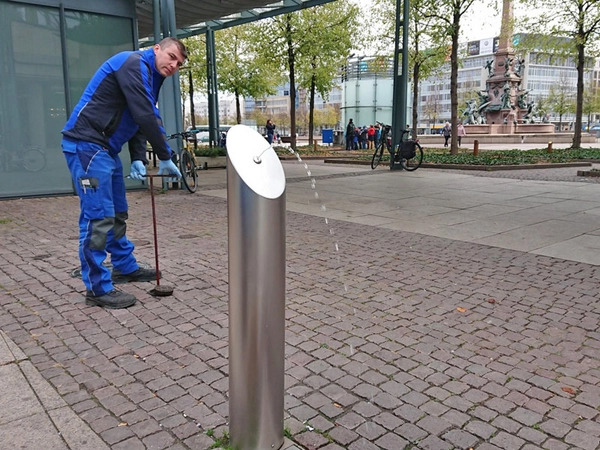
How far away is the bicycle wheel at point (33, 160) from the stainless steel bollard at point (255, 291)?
9.51 m

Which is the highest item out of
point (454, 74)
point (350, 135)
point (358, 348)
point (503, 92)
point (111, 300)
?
point (503, 92)

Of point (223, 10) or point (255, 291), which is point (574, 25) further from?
point (255, 291)

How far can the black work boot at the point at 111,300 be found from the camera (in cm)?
408

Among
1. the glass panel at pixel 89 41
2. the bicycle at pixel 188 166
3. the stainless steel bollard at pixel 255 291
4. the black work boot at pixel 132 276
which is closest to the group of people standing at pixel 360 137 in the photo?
the bicycle at pixel 188 166

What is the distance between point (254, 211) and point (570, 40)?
2523cm

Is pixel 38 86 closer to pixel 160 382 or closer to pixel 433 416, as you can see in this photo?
pixel 160 382

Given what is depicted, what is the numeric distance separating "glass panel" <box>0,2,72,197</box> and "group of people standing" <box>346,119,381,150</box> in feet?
72.4

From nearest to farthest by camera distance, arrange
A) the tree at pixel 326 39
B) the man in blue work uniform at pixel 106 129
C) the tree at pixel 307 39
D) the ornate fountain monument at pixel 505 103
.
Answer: the man in blue work uniform at pixel 106 129
the tree at pixel 307 39
the tree at pixel 326 39
the ornate fountain monument at pixel 505 103

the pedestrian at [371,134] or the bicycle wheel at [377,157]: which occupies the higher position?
the pedestrian at [371,134]

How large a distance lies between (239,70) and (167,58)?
89.3 ft

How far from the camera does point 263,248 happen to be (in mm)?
2059

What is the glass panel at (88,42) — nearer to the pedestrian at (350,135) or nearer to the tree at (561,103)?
the pedestrian at (350,135)

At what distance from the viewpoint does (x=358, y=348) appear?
11.1 ft

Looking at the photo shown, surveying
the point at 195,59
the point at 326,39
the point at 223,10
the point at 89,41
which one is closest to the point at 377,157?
the point at 223,10
